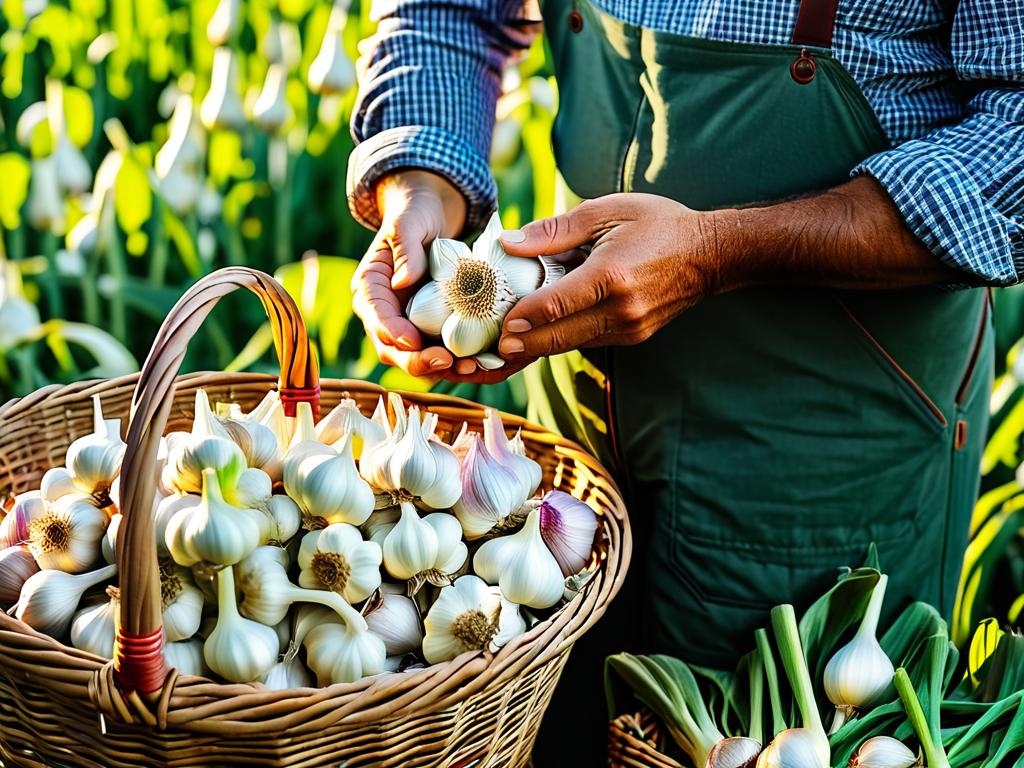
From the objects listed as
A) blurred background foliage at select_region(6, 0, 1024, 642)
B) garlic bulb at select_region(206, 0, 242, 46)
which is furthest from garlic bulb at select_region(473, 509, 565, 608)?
garlic bulb at select_region(206, 0, 242, 46)

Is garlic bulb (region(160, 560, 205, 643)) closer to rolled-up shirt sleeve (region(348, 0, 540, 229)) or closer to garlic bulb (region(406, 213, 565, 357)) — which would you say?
garlic bulb (region(406, 213, 565, 357))

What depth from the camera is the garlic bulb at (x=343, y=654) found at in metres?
0.85

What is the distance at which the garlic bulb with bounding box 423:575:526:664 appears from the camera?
0.88 m

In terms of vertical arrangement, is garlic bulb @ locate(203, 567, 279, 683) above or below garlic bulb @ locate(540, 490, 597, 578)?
above

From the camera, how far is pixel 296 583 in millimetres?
914

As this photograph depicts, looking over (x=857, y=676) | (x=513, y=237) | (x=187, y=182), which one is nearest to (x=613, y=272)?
(x=513, y=237)

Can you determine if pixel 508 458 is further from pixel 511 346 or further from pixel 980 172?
pixel 980 172

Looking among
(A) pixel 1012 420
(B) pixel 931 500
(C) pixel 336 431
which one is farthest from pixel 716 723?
(A) pixel 1012 420

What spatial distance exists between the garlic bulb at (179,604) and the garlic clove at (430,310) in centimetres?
31

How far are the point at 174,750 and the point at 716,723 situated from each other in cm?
52

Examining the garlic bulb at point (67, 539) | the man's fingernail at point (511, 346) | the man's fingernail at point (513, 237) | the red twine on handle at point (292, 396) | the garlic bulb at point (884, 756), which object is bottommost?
the garlic bulb at point (884, 756)

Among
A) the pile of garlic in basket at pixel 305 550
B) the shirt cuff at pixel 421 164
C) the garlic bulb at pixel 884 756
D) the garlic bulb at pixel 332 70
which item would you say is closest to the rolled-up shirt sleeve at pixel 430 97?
the shirt cuff at pixel 421 164

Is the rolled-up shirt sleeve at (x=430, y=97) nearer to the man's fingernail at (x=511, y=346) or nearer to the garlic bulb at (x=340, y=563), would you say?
the man's fingernail at (x=511, y=346)

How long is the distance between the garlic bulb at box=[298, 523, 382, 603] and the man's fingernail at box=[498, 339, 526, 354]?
0.22m
